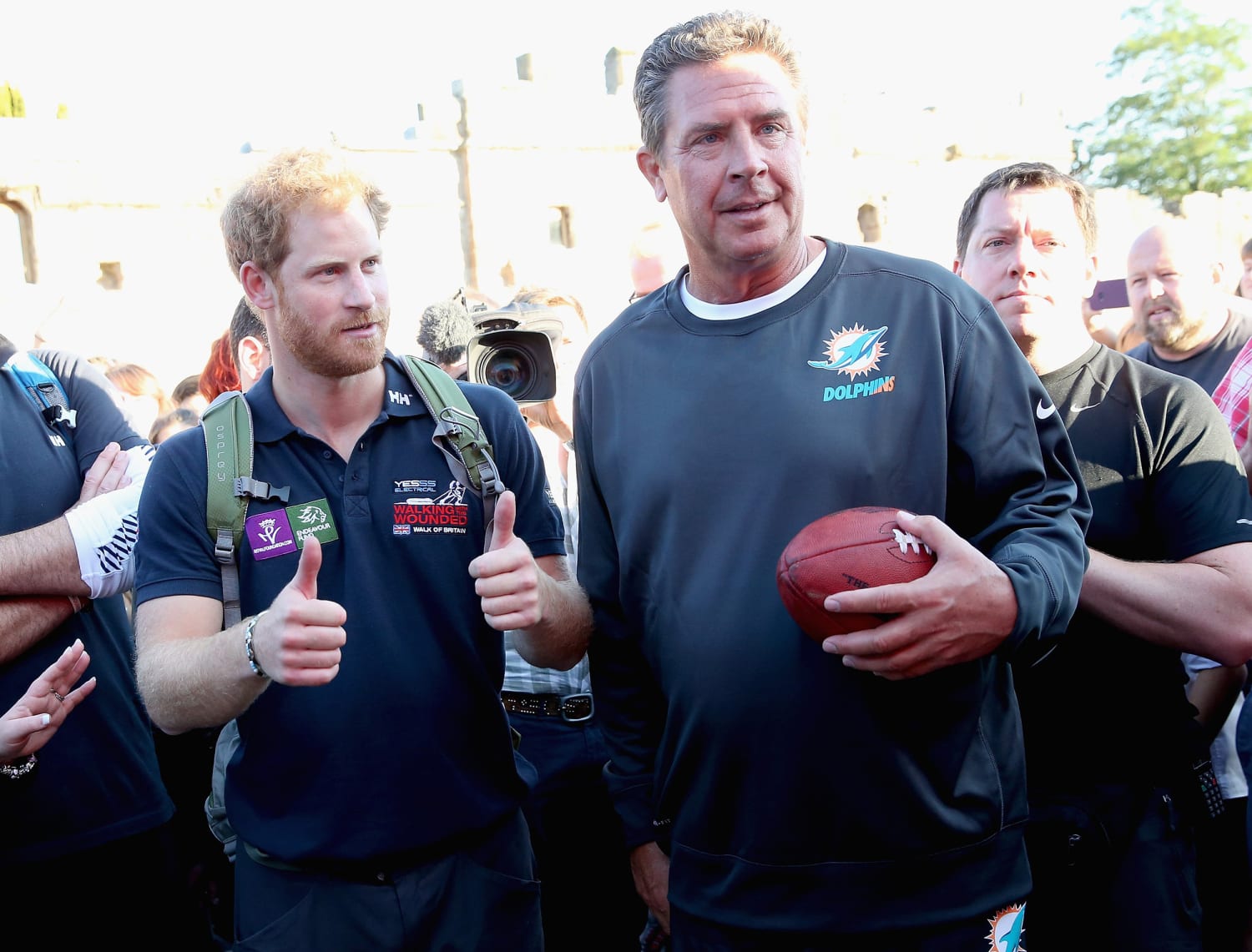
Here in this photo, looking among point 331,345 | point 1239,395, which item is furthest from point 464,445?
point 1239,395

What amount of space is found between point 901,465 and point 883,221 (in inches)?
1155

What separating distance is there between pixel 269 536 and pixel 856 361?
130 cm

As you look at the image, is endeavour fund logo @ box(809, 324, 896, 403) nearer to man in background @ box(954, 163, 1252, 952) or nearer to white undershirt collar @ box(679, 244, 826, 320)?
white undershirt collar @ box(679, 244, 826, 320)

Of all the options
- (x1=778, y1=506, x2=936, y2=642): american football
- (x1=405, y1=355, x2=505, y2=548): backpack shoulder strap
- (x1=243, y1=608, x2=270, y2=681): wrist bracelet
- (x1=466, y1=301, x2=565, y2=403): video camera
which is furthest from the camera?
(x1=466, y1=301, x2=565, y2=403): video camera

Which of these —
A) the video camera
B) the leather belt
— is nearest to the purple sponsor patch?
the video camera

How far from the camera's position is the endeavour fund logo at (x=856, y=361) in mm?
2184

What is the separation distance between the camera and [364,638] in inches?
93.6

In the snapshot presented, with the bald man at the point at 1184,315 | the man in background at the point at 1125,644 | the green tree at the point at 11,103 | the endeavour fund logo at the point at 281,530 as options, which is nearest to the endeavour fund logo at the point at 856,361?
the man in background at the point at 1125,644

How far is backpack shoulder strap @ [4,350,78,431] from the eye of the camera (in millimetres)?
2928

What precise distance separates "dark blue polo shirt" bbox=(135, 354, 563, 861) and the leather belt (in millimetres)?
1119

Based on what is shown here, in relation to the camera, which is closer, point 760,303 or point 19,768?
point 760,303

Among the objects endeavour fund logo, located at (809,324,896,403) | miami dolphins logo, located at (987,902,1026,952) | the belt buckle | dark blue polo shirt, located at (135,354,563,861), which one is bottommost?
the belt buckle

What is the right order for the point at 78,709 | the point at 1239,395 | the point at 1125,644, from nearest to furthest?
the point at 1125,644 → the point at 78,709 → the point at 1239,395

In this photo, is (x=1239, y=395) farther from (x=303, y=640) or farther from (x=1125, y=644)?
(x=303, y=640)
